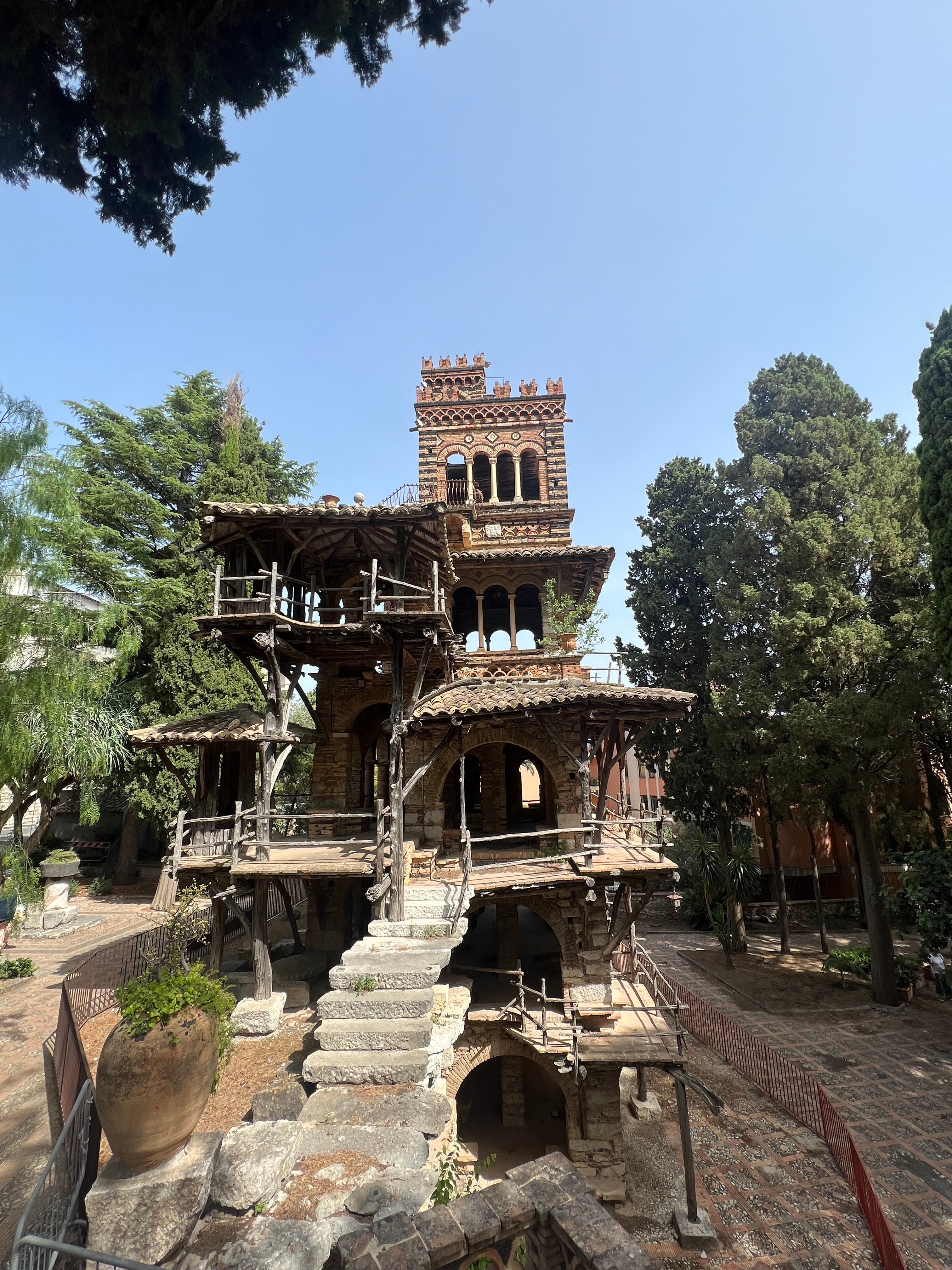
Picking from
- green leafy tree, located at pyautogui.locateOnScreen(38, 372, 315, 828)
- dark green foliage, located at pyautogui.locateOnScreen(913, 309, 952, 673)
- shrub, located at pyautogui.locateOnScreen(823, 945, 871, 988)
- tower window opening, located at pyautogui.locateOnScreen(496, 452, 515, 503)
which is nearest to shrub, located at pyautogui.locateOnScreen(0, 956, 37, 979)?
green leafy tree, located at pyautogui.locateOnScreen(38, 372, 315, 828)

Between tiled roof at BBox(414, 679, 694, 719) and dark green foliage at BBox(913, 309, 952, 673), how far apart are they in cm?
576

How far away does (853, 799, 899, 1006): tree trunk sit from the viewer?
16.9 m

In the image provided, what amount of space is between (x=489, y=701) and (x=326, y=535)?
5.42m

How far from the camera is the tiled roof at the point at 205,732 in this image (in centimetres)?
1345

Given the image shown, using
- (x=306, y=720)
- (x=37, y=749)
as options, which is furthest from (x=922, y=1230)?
(x=306, y=720)

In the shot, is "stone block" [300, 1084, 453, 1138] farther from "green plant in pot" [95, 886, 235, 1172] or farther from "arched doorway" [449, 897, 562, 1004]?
"arched doorway" [449, 897, 562, 1004]

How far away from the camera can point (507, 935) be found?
1538cm

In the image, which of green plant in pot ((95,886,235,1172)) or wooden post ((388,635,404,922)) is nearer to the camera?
green plant in pot ((95,886,235,1172))

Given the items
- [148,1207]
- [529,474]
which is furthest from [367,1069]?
[529,474]

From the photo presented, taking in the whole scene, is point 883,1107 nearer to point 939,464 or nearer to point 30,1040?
point 939,464

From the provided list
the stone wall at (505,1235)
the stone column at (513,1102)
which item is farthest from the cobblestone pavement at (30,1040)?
the stone column at (513,1102)

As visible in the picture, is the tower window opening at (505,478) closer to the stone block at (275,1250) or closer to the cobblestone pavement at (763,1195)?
the cobblestone pavement at (763,1195)

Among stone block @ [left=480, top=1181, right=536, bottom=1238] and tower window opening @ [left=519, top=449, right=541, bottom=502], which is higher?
tower window opening @ [left=519, top=449, right=541, bottom=502]

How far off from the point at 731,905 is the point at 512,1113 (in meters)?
10.9
